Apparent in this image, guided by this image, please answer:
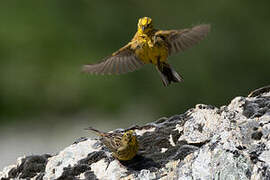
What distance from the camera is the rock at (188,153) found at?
21.3 feet

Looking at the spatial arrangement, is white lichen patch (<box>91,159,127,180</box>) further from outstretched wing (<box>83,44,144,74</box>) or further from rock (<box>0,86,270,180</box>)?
outstretched wing (<box>83,44,144,74</box>)

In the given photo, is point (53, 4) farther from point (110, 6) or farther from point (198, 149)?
point (198, 149)

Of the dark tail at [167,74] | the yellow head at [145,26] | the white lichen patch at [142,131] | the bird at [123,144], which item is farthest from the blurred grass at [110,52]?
the bird at [123,144]

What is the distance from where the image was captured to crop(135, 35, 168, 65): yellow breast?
9234mm

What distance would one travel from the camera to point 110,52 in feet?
54.4

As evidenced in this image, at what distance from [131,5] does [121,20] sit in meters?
1.06

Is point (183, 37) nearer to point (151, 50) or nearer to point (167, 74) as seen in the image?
point (167, 74)

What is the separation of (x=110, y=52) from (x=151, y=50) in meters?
7.36

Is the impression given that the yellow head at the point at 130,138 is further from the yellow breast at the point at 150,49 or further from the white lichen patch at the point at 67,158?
the yellow breast at the point at 150,49

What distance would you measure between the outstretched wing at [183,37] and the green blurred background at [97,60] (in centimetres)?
460

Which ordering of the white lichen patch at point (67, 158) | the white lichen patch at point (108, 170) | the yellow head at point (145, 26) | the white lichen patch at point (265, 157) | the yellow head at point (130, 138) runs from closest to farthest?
the white lichen patch at point (265, 157)
the white lichen patch at point (108, 170)
the yellow head at point (130, 138)
the white lichen patch at point (67, 158)
the yellow head at point (145, 26)

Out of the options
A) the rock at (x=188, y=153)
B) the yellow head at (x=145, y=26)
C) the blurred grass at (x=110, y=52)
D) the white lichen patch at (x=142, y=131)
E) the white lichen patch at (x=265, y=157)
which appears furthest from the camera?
the blurred grass at (x=110, y=52)

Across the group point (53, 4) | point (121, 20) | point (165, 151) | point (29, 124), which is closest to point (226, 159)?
point (165, 151)

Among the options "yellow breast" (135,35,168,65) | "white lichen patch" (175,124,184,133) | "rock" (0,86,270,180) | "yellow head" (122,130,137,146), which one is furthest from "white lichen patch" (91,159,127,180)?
"yellow breast" (135,35,168,65)
